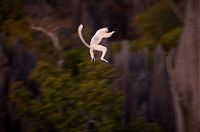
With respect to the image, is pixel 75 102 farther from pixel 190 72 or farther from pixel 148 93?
pixel 148 93

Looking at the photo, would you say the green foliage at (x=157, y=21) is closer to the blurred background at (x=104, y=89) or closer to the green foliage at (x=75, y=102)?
the blurred background at (x=104, y=89)

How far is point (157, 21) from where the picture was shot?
1317cm

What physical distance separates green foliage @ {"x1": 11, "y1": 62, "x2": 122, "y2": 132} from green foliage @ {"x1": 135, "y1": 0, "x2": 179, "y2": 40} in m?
7.60

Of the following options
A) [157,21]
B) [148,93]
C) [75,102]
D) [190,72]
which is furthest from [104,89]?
[157,21]

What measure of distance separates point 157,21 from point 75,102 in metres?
8.18

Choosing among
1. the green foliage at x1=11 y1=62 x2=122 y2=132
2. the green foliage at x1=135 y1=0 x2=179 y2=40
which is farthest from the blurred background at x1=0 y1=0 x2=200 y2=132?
the green foliage at x1=135 y1=0 x2=179 y2=40

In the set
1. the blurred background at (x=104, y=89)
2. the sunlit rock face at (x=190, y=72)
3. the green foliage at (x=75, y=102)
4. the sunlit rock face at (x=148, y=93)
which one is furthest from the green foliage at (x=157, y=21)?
the sunlit rock face at (x=190, y=72)

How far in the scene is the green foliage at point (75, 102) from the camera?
504 centimetres

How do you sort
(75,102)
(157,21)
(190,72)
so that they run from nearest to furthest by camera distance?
1. (190,72)
2. (75,102)
3. (157,21)

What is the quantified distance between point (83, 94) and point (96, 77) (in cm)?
18

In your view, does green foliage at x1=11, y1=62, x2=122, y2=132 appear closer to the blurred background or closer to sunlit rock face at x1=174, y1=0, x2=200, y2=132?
the blurred background

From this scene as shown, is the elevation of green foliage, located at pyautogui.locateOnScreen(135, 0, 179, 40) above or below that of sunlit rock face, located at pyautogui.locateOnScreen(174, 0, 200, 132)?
above

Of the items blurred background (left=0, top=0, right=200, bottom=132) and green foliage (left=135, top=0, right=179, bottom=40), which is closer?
blurred background (left=0, top=0, right=200, bottom=132)

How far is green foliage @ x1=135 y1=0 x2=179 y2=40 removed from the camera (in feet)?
43.0
